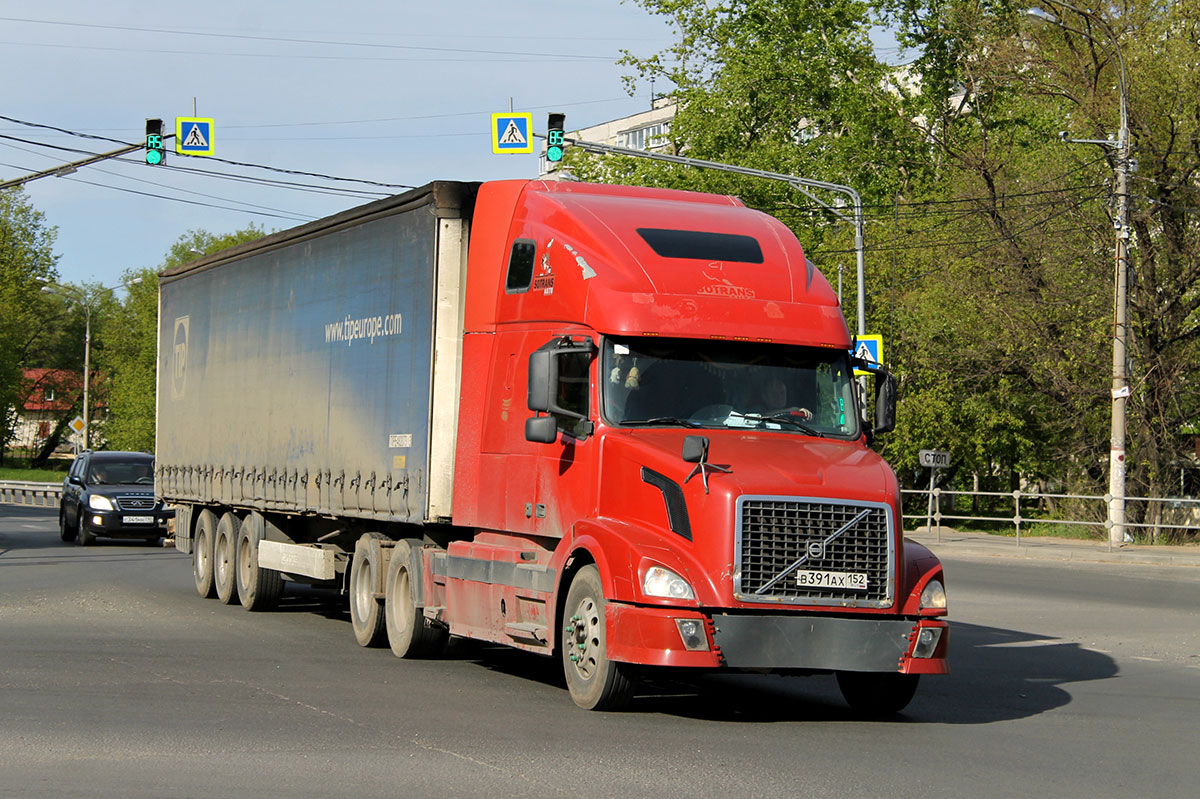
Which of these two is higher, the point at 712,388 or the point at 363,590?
the point at 712,388

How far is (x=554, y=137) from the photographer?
2627 cm

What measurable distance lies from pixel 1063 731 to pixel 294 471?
8831 millimetres

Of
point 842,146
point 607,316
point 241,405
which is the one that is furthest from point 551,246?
point 842,146

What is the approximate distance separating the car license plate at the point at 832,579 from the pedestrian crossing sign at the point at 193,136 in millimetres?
16331

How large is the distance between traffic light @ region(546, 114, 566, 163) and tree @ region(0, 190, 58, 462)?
76786mm

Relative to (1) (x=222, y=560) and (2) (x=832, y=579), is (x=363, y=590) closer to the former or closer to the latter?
(1) (x=222, y=560)

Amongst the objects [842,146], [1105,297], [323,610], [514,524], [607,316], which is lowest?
[323,610]

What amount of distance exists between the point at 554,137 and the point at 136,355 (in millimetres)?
89405

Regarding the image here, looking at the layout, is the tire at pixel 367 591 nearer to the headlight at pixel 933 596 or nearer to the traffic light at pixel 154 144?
the headlight at pixel 933 596

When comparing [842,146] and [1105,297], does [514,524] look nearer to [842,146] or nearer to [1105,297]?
[1105,297]

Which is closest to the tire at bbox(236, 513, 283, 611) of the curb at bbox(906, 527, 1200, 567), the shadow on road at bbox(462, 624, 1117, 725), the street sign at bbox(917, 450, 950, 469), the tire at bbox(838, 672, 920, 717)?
the shadow on road at bbox(462, 624, 1117, 725)

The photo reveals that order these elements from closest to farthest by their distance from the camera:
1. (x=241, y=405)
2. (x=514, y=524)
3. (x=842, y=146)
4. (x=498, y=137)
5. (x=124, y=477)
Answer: (x=514, y=524), (x=241, y=405), (x=498, y=137), (x=124, y=477), (x=842, y=146)

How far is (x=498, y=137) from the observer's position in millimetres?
26469

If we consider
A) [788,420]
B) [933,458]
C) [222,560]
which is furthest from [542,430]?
[933,458]
